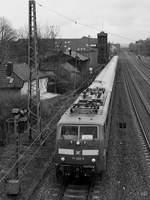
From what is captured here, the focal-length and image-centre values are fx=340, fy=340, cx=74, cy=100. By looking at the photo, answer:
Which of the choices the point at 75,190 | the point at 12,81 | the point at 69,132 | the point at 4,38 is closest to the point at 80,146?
the point at 69,132

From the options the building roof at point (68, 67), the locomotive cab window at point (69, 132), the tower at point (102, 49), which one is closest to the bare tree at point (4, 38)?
the building roof at point (68, 67)

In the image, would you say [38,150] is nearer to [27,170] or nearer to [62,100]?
[27,170]

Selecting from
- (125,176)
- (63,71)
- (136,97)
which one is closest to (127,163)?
(125,176)

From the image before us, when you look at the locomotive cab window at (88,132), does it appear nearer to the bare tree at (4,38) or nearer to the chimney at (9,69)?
the chimney at (9,69)

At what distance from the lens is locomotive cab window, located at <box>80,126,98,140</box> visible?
1351cm

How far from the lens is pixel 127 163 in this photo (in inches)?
643

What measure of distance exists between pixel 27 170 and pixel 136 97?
25.9 metres

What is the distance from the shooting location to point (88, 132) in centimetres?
1366

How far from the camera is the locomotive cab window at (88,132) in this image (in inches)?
532

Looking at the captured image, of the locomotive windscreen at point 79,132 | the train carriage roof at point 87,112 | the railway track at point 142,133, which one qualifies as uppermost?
the train carriage roof at point 87,112

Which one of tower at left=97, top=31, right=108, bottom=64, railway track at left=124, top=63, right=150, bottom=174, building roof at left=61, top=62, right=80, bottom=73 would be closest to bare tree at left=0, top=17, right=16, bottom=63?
building roof at left=61, top=62, right=80, bottom=73

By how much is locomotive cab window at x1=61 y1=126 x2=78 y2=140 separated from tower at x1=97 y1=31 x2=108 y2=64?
8570 cm

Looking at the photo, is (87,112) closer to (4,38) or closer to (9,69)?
(9,69)

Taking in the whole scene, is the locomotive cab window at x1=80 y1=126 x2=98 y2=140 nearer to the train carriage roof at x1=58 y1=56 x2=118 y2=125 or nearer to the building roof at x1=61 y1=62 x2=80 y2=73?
the train carriage roof at x1=58 y1=56 x2=118 y2=125
